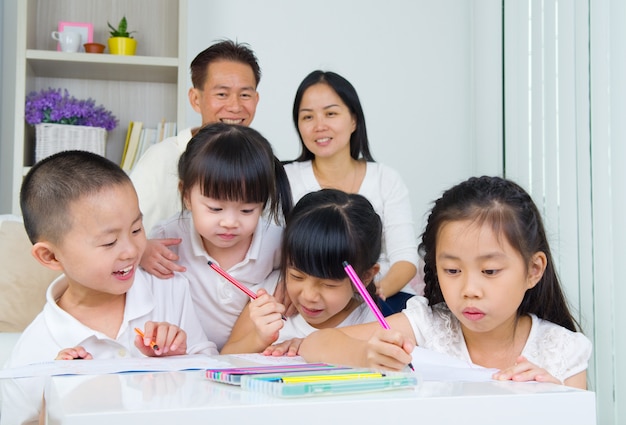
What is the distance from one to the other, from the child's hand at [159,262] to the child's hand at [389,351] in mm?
701

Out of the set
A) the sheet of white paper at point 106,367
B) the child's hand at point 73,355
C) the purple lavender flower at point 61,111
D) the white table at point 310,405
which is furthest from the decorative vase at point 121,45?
the white table at point 310,405

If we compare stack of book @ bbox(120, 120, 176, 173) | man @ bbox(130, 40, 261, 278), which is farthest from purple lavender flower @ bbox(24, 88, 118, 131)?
man @ bbox(130, 40, 261, 278)

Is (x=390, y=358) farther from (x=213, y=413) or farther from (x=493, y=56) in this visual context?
(x=493, y=56)

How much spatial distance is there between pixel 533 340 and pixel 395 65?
2.52 m

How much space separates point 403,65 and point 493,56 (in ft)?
1.51

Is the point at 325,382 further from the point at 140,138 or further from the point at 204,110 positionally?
the point at 140,138

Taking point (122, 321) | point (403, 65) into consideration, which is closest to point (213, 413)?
point (122, 321)

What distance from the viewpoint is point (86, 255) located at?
135 centimetres

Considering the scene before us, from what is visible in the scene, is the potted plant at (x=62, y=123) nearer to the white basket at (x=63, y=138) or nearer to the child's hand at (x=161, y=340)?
the white basket at (x=63, y=138)

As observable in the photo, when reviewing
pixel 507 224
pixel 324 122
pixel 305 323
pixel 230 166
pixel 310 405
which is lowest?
pixel 305 323

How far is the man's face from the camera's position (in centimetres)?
219

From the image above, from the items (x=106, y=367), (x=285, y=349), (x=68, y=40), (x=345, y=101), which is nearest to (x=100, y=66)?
(x=68, y=40)

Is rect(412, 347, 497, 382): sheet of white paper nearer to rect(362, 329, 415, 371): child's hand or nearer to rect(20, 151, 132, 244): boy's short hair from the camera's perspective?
rect(362, 329, 415, 371): child's hand

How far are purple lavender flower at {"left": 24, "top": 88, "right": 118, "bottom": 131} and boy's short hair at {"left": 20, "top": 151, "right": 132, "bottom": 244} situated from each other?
5.69ft
